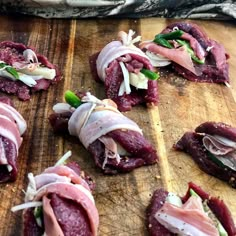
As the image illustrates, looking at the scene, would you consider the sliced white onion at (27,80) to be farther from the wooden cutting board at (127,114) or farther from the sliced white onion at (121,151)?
the sliced white onion at (121,151)

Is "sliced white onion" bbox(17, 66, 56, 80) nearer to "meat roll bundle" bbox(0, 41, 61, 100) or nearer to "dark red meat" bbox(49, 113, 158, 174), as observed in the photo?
"meat roll bundle" bbox(0, 41, 61, 100)

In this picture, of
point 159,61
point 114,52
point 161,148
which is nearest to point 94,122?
point 161,148

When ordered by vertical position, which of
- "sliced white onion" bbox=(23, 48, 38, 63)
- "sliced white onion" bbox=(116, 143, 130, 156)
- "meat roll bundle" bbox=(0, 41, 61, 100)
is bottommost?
"meat roll bundle" bbox=(0, 41, 61, 100)

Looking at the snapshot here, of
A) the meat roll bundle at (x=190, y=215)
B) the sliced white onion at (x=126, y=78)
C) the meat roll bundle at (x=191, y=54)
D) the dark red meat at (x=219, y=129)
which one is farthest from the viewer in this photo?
the meat roll bundle at (x=191, y=54)

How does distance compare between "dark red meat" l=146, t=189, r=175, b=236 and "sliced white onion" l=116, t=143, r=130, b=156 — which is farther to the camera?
"sliced white onion" l=116, t=143, r=130, b=156

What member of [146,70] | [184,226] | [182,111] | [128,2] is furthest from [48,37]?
[184,226]

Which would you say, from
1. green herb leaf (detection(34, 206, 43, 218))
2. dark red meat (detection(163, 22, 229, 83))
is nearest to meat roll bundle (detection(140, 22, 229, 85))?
dark red meat (detection(163, 22, 229, 83))

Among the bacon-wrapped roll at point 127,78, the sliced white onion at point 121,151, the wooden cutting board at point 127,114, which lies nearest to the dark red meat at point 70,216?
the wooden cutting board at point 127,114

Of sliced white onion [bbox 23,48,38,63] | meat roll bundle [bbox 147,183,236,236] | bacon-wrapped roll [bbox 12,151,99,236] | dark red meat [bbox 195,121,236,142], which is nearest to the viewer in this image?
bacon-wrapped roll [bbox 12,151,99,236]
